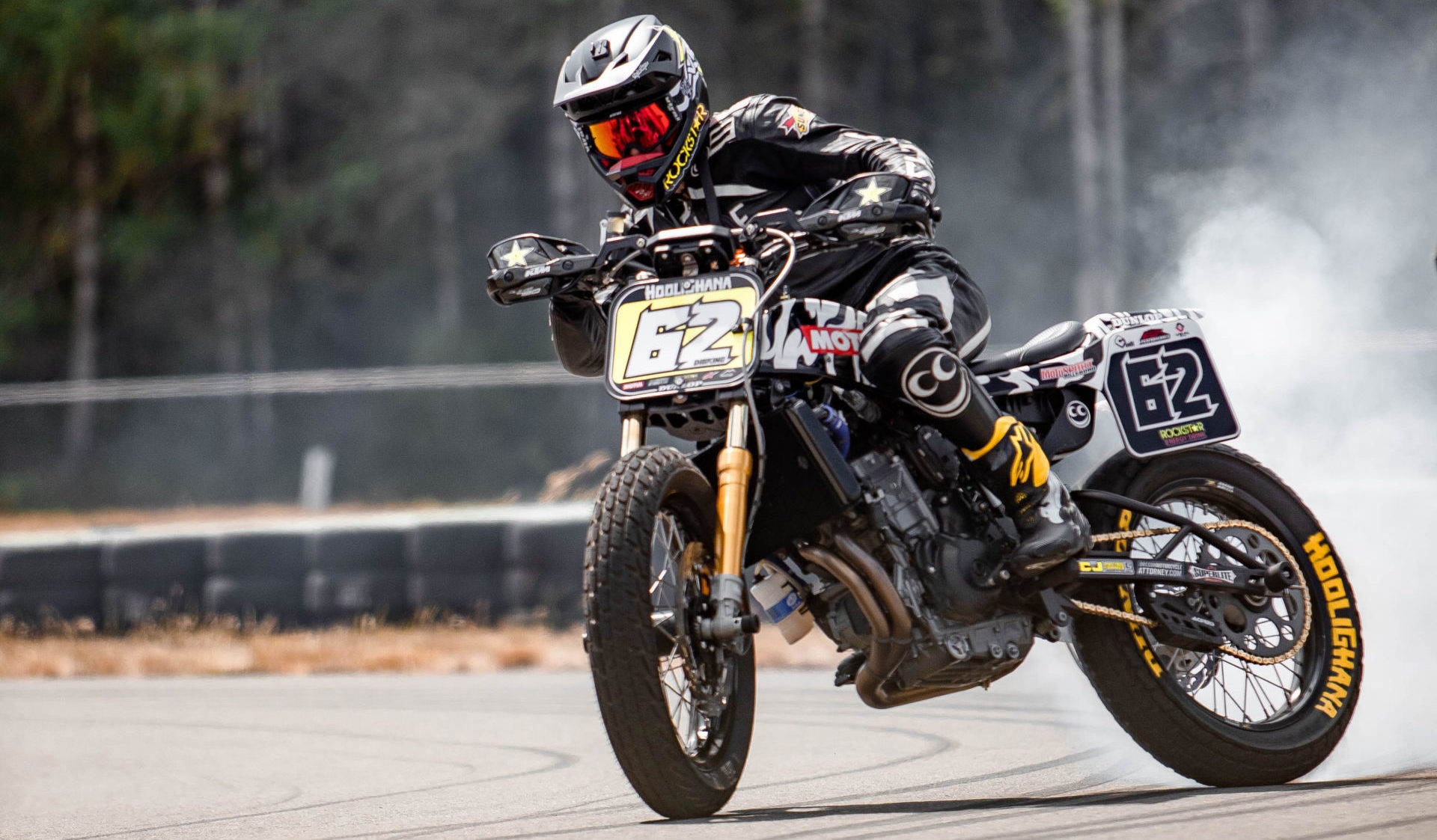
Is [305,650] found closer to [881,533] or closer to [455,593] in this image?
[455,593]

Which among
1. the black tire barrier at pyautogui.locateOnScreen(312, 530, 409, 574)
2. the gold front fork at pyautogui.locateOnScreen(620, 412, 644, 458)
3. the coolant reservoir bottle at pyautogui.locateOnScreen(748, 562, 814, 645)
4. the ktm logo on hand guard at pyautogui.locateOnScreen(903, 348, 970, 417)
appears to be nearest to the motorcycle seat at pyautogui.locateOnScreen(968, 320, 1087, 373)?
the ktm logo on hand guard at pyautogui.locateOnScreen(903, 348, 970, 417)

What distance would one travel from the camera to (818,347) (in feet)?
14.4

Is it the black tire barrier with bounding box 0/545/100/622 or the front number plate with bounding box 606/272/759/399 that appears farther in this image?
the black tire barrier with bounding box 0/545/100/622

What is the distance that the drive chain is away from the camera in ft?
15.1

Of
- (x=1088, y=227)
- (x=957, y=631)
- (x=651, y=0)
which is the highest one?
(x=651, y=0)

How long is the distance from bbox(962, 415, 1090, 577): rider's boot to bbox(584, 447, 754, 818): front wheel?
2.63ft

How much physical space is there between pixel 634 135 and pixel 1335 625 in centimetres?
231

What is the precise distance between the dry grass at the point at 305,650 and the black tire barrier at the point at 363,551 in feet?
1.05

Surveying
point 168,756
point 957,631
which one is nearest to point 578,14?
point 168,756

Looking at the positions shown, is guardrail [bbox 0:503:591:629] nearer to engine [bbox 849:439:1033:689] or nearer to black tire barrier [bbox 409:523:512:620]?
black tire barrier [bbox 409:523:512:620]

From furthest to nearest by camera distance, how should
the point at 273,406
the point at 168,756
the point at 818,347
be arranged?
the point at 273,406
the point at 168,756
the point at 818,347

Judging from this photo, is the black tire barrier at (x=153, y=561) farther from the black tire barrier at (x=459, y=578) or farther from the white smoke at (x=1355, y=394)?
the white smoke at (x=1355, y=394)

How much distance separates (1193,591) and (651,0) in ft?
78.4

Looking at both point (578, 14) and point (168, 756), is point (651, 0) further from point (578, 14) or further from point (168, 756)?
point (168, 756)
